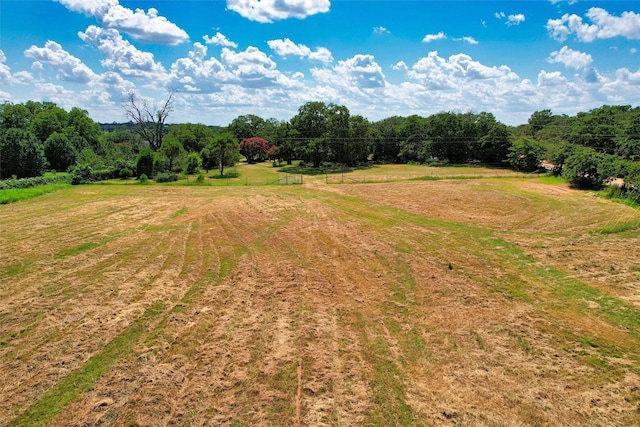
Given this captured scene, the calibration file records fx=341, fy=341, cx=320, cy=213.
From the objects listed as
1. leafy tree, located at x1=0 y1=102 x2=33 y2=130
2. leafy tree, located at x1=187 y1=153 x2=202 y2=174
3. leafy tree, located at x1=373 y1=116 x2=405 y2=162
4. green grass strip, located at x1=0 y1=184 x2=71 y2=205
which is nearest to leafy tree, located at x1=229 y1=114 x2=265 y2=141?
leafy tree, located at x1=373 y1=116 x2=405 y2=162

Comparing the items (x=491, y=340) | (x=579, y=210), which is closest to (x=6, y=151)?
(x=491, y=340)

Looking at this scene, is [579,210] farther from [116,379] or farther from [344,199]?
[116,379]

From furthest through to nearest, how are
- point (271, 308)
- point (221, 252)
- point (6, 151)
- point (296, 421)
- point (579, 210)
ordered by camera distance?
1. point (6, 151)
2. point (579, 210)
3. point (221, 252)
4. point (271, 308)
5. point (296, 421)

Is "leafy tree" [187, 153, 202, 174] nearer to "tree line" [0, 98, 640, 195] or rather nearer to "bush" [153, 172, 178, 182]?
"tree line" [0, 98, 640, 195]

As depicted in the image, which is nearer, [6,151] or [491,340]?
[491,340]

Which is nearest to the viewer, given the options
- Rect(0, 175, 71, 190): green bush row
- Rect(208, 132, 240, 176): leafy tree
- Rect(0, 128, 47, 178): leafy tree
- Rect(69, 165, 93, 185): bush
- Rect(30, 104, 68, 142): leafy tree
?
Rect(0, 175, 71, 190): green bush row

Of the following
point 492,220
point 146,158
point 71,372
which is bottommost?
point 71,372
